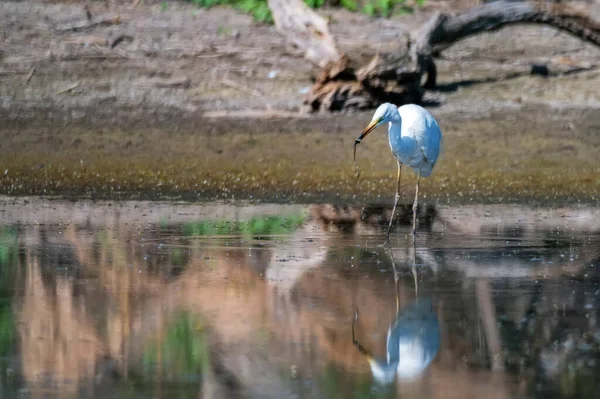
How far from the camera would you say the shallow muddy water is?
5.52 metres

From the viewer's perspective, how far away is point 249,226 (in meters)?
10.3

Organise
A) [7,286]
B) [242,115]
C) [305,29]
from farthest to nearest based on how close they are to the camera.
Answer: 1. [305,29]
2. [242,115]
3. [7,286]

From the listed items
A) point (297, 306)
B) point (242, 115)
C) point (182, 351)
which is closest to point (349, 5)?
point (242, 115)

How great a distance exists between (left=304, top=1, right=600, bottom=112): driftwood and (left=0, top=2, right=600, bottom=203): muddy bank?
0.90 ft

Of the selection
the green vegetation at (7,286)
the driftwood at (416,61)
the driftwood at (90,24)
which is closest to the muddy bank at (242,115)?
the driftwood at (90,24)

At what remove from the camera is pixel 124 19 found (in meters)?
16.7

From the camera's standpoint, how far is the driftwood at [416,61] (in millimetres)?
13812

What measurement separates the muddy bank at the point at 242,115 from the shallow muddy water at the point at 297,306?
170 centimetres

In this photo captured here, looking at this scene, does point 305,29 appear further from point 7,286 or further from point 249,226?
point 7,286

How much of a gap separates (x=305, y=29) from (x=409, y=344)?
9146mm

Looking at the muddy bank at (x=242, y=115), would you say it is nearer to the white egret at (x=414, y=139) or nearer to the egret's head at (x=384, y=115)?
the white egret at (x=414, y=139)

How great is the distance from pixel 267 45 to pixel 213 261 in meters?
7.90

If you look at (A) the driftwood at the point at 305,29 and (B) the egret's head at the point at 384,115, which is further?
(A) the driftwood at the point at 305,29

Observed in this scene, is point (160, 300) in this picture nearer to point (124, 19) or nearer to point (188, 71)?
point (188, 71)
